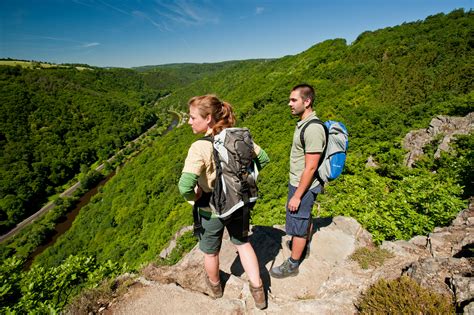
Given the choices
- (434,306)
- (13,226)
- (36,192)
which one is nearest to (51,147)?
(36,192)

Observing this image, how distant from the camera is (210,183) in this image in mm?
2213

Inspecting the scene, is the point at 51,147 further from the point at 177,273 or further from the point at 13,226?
the point at 177,273

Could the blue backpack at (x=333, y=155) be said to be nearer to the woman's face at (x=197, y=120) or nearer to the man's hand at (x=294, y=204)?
the man's hand at (x=294, y=204)

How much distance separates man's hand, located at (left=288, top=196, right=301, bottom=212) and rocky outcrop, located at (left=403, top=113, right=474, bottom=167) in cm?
752

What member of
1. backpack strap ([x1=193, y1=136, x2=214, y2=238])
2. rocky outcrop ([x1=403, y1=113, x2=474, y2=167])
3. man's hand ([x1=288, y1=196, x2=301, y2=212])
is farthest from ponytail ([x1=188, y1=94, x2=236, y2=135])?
rocky outcrop ([x1=403, y1=113, x2=474, y2=167])

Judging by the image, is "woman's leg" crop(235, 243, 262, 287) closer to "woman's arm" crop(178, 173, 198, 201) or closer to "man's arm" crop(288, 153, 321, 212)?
"man's arm" crop(288, 153, 321, 212)

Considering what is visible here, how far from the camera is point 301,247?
2.96 meters

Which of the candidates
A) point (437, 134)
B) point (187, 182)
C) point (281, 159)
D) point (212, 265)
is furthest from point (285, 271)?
point (281, 159)

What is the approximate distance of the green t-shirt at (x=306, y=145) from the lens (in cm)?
243

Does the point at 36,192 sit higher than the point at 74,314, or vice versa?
the point at 74,314

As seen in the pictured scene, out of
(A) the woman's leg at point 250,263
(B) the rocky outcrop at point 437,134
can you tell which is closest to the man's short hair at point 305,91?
(A) the woman's leg at point 250,263

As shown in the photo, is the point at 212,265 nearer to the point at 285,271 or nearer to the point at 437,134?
the point at 285,271

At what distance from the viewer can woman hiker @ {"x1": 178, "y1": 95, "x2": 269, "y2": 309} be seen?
6.42ft

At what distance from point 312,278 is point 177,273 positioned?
179 centimetres
